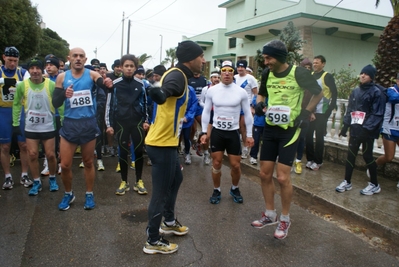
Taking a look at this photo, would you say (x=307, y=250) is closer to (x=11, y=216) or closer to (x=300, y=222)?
(x=300, y=222)

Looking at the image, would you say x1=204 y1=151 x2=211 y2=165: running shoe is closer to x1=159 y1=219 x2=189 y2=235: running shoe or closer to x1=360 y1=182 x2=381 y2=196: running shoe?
x1=360 y1=182 x2=381 y2=196: running shoe

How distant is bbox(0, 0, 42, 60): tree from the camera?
58.0ft

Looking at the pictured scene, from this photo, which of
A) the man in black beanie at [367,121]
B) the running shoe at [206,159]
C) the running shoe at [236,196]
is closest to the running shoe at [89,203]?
the running shoe at [236,196]

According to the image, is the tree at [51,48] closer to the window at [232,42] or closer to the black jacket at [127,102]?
the window at [232,42]

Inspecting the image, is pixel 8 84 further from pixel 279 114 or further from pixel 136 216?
pixel 279 114

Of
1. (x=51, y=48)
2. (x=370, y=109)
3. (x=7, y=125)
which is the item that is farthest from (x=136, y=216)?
(x=51, y=48)

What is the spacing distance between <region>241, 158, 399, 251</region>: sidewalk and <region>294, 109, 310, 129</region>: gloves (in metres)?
1.53

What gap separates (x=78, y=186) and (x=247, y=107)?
3.13 meters

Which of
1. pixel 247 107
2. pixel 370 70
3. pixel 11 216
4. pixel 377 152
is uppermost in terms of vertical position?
pixel 370 70

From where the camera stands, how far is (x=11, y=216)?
4.05 m

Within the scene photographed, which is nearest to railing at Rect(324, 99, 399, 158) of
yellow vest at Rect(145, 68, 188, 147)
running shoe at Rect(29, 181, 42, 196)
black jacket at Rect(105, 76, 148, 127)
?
black jacket at Rect(105, 76, 148, 127)

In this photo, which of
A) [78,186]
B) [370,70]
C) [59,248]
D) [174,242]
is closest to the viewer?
[59,248]

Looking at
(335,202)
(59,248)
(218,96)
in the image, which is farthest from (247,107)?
(59,248)

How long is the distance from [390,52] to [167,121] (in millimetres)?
10459
